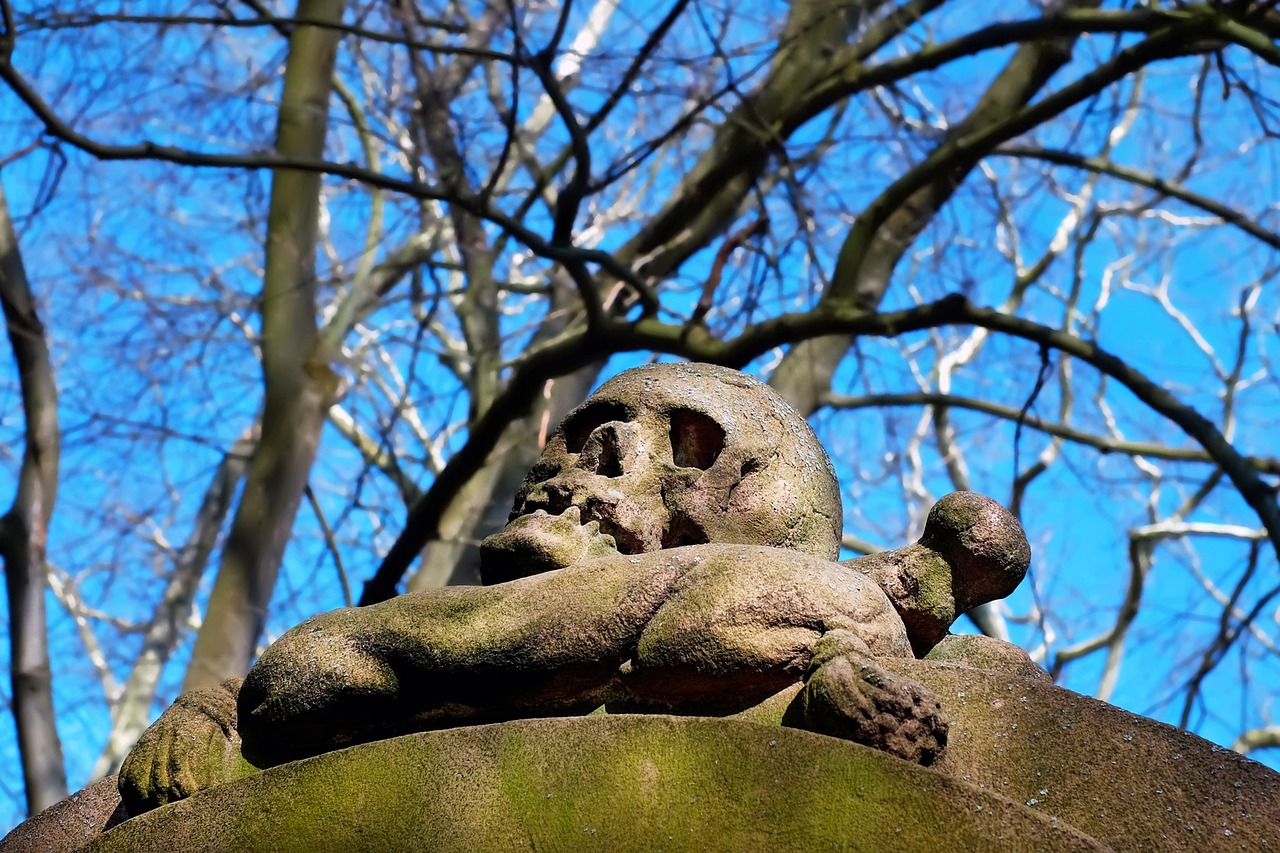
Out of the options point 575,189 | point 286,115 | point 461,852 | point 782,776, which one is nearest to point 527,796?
point 461,852

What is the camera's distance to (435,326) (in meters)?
9.95

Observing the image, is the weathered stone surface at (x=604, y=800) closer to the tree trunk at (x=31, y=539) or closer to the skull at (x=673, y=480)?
the skull at (x=673, y=480)

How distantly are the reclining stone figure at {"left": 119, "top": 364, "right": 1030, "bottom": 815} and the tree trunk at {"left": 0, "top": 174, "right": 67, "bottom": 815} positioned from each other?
123 inches

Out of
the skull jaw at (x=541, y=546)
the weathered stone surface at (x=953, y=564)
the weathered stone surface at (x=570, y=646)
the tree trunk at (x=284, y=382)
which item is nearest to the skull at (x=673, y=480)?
the skull jaw at (x=541, y=546)

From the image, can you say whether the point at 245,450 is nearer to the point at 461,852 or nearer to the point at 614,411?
the point at 614,411

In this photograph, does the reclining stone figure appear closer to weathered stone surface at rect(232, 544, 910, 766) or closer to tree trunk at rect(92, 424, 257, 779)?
weathered stone surface at rect(232, 544, 910, 766)

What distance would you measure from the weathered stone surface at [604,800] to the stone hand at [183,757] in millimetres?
101

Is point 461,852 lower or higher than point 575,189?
lower

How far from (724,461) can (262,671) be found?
0.99m

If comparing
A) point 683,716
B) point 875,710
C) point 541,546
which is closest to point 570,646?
point 683,716

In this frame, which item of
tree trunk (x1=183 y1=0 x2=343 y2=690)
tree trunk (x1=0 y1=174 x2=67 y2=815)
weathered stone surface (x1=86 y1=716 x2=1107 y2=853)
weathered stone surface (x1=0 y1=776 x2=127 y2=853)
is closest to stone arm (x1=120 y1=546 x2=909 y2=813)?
weathered stone surface (x1=86 y1=716 x2=1107 y2=853)

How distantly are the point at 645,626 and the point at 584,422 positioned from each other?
81 centimetres

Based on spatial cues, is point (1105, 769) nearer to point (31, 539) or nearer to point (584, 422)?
point (584, 422)

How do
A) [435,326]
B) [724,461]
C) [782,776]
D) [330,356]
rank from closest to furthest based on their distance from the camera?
[782,776] → [724,461] → [330,356] → [435,326]
